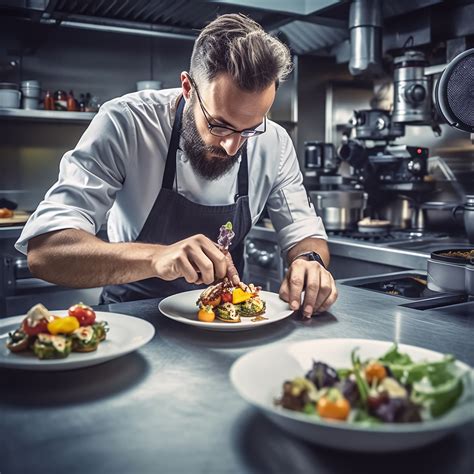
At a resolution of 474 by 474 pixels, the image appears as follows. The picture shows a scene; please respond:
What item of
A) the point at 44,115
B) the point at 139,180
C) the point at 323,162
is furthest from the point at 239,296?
the point at 44,115

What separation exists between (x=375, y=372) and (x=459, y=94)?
4.70 ft

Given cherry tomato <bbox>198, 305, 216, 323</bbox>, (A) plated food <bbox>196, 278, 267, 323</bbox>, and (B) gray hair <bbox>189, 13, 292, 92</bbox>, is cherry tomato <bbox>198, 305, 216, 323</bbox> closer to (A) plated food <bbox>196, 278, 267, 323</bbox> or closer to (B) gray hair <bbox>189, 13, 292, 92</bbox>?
(A) plated food <bbox>196, 278, 267, 323</bbox>

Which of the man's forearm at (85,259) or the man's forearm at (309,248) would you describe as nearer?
the man's forearm at (85,259)

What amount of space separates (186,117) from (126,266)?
63 centimetres

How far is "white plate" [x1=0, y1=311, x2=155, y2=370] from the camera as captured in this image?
906 millimetres

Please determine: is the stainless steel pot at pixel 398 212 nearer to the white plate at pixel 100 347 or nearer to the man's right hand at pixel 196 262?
the man's right hand at pixel 196 262

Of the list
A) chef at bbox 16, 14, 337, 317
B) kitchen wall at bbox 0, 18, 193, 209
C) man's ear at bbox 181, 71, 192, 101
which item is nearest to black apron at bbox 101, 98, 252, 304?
chef at bbox 16, 14, 337, 317

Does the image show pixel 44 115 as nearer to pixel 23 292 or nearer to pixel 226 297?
pixel 23 292

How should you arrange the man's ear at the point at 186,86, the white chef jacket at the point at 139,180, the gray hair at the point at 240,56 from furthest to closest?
1. the man's ear at the point at 186,86
2. the white chef jacket at the point at 139,180
3. the gray hair at the point at 240,56

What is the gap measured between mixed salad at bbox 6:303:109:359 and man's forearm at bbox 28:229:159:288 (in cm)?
36

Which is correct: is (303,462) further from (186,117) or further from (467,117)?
(467,117)

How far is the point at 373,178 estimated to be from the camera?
3348mm

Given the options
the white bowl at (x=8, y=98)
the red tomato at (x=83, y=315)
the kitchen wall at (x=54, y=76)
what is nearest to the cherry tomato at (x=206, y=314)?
the red tomato at (x=83, y=315)

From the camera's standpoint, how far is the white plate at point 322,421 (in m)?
0.63
